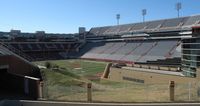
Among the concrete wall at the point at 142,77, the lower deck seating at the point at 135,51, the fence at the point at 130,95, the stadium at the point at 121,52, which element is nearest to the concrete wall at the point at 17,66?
the stadium at the point at 121,52

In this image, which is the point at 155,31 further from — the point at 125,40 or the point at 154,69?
the point at 154,69

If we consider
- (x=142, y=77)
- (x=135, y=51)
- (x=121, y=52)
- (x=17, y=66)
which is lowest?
(x=142, y=77)

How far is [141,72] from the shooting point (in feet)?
137

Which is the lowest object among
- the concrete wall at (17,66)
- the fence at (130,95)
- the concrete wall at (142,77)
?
the concrete wall at (142,77)

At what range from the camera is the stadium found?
27.7 meters

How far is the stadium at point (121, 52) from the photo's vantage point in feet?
90.9

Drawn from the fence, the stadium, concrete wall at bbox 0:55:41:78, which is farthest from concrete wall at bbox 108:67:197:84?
the fence

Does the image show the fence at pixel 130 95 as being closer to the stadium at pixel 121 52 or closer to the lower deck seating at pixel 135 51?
the stadium at pixel 121 52

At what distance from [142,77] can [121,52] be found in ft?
144

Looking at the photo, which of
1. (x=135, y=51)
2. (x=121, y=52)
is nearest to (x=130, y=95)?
(x=135, y=51)

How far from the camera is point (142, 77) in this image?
41.2 m

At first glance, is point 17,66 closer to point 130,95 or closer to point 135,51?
point 130,95

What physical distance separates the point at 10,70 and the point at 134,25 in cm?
7227

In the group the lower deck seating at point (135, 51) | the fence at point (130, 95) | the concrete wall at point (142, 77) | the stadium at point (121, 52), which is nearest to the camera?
the fence at point (130, 95)
